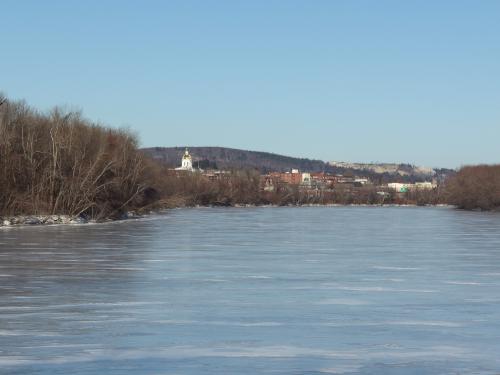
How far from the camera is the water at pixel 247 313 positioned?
8734 millimetres

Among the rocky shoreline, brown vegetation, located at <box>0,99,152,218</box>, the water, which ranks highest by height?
brown vegetation, located at <box>0,99,152,218</box>

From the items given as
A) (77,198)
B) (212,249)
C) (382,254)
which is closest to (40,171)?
(77,198)

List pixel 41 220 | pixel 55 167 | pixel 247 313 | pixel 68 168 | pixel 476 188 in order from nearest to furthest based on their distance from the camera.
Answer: pixel 247 313, pixel 41 220, pixel 55 167, pixel 68 168, pixel 476 188

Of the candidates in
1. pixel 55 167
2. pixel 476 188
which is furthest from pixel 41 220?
pixel 476 188

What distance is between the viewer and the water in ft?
28.7

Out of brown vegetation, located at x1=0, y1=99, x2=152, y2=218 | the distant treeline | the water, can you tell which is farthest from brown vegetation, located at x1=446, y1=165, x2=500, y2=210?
the water

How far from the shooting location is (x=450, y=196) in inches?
4596

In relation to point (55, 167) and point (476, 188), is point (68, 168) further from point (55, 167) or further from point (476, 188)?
point (476, 188)

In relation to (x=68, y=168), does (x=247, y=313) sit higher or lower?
lower

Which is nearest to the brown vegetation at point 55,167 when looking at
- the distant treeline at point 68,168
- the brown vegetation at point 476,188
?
the distant treeline at point 68,168

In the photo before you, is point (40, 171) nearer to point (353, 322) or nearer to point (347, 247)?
point (347, 247)

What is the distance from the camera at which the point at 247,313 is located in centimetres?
1223

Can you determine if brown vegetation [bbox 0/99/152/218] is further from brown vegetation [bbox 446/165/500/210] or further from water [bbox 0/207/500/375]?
brown vegetation [bbox 446/165/500/210]

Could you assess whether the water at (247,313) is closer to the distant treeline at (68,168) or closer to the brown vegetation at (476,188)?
the distant treeline at (68,168)
